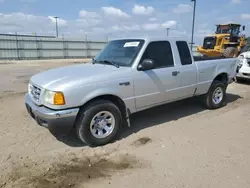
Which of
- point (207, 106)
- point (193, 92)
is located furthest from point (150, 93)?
point (207, 106)

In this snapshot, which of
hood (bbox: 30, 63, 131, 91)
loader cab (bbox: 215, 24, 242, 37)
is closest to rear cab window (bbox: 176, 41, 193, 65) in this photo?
hood (bbox: 30, 63, 131, 91)

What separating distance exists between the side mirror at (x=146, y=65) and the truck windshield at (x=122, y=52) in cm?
21

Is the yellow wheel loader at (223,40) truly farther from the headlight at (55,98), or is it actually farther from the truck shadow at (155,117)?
the headlight at (55,98)

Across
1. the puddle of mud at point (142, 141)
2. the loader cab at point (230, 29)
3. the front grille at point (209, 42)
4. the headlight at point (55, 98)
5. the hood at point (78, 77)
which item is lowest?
the puddle of mud at point (142, 141)

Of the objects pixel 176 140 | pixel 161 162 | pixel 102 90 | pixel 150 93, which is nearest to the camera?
pixel 161 162

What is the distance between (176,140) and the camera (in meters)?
4.09

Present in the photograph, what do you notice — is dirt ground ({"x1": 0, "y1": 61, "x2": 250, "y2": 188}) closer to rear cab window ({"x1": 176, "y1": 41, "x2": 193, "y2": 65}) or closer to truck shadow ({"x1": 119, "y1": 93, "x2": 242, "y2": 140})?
truck shadow ({"x1": 119, "y1": 93, "x2": 242, "y2": 140})

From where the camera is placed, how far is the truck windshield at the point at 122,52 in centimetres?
429

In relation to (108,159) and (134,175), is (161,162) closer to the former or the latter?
(134,175)

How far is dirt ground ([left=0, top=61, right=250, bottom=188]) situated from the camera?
9.62 ft

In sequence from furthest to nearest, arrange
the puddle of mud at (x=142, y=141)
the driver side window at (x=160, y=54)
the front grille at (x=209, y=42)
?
the front grille at (x=209, y=42) < the driver side window at (x=160, y=54) < the puddle of mud at (x=142, y=141)

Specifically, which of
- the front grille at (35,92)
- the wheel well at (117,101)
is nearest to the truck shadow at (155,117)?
the wheel well at (117,101)

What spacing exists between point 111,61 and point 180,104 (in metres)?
2.89

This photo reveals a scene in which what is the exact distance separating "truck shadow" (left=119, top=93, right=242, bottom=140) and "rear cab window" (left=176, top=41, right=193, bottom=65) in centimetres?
135
